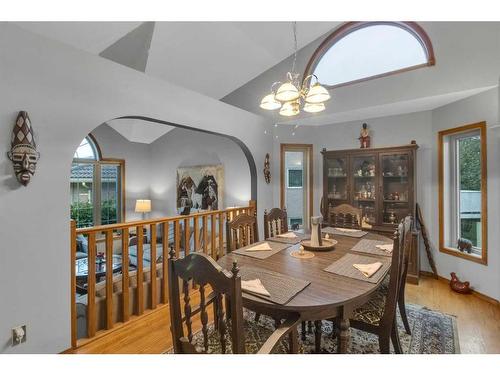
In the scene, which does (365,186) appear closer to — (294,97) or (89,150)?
(294,97)

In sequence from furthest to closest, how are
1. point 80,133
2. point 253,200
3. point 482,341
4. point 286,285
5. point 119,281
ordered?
point 253,200
point 119,281
point 482,341
point 80,133
point 286,285

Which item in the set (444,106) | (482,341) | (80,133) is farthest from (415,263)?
(80,133)

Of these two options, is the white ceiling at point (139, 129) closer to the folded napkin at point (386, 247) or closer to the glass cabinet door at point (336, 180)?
the glass cabinet door at point (336, 180)

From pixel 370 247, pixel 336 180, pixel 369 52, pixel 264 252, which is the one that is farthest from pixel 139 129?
pixel 370 247

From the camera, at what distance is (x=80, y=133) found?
204cm

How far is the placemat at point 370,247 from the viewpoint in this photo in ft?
6.76

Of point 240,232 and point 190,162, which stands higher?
point 190,162

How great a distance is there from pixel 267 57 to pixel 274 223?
261cm

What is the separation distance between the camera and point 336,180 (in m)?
4.20

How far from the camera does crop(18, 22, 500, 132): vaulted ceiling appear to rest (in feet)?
9.09

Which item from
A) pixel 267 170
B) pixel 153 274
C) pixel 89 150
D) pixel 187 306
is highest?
pixel 89 150

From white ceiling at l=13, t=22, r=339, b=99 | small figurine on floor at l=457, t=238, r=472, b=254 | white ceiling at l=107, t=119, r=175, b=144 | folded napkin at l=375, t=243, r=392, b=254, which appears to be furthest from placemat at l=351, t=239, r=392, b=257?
white ceiling at l=107, t=119, r=175, b=144

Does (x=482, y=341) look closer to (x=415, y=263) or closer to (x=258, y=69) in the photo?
(x=415, y=263)
